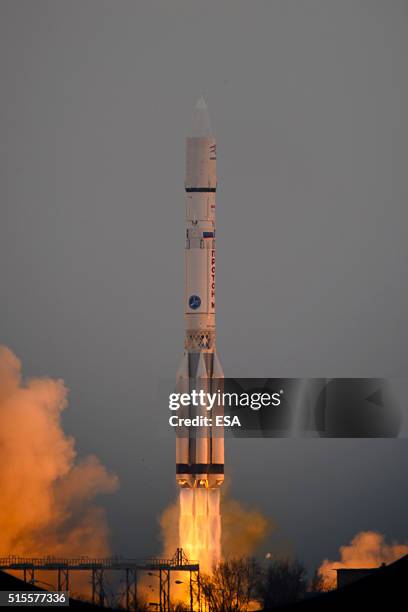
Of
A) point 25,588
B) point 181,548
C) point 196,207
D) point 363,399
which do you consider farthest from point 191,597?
point 25,588

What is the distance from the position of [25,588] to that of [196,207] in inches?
1149

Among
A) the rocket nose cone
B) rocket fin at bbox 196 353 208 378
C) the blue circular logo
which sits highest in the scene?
the rocket nose cone

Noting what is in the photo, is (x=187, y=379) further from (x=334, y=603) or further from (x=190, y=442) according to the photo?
(x=334, y=603)

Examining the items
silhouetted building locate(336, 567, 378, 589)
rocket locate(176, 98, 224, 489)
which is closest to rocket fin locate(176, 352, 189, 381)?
rocket locate(176, 98, 224, 489)

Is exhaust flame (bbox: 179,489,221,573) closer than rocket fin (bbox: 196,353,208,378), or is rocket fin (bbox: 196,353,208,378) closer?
rocket fin (bbox: 196,353,208,378)

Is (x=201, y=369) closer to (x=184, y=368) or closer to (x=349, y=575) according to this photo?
(x=184, y=368)

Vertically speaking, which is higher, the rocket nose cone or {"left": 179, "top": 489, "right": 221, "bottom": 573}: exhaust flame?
the rocket nose cone

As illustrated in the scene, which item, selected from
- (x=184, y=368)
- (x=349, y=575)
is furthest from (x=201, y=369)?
(x=349, y=575)

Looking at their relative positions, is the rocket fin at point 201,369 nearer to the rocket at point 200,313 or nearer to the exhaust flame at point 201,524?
the rocket at point 200,313

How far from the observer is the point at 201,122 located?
67312mm

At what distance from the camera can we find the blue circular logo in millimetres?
65875

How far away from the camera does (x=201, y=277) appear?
66.4m

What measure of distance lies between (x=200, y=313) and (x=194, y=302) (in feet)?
1.56

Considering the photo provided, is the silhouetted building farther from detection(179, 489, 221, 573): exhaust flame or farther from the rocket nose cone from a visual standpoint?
the rocket nose cone
